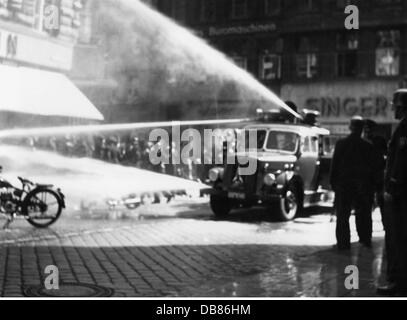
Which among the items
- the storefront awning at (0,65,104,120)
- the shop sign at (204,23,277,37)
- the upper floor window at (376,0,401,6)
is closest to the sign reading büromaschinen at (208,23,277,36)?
the shop sign at (204,23,277,37)

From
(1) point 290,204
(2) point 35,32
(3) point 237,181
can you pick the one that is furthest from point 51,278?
(2) point 35,32

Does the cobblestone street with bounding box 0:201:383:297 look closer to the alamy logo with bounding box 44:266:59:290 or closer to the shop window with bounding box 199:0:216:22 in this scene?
the alamy logo with bounding box 44:266:59:290

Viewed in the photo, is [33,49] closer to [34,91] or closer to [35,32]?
[35,32]

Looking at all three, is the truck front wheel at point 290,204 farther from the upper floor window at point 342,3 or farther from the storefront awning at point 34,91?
the upper floor window at point 342,3

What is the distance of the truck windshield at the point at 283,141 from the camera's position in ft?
46.8

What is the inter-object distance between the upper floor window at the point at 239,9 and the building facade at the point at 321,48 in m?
0.05

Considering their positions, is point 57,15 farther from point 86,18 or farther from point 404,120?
point 404,120

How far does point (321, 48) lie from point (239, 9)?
5.27 meters

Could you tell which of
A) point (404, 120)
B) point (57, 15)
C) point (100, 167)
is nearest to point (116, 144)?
point (100, 167)

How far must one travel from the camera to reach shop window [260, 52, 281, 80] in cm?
3120

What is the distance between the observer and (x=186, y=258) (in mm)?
8234

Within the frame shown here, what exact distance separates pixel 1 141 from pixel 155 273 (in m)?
15.0

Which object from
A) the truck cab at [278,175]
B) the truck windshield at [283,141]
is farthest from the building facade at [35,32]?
the truck windshield at [283,141]
